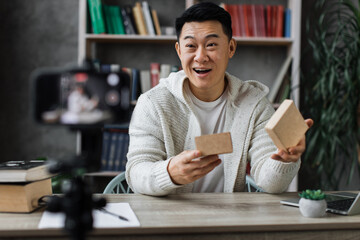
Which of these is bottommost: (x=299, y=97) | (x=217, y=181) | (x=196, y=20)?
(x=217, y=181)

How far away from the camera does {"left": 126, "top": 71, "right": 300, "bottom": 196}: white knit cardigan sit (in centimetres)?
153

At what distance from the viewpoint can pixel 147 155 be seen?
4.92 feet

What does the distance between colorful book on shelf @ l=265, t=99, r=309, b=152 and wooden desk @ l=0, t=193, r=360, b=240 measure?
0.21m

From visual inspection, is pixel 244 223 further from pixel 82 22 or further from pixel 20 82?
pixel 20 82

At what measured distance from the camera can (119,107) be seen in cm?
71

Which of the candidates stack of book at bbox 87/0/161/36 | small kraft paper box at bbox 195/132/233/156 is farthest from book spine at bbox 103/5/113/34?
small kraft paper box at bbox 195/132/233/156

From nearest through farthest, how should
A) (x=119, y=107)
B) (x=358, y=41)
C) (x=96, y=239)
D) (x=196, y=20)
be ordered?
(x=119, y=107) < (x=96, y=239) < (x=196, y=20) < (x=358, y=41)

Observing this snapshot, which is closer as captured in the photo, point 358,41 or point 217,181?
point 217,181

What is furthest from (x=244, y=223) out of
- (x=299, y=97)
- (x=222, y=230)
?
(x=299, y=97)

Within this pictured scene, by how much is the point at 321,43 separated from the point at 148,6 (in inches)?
50.0

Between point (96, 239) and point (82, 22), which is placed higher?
point (82, 22)

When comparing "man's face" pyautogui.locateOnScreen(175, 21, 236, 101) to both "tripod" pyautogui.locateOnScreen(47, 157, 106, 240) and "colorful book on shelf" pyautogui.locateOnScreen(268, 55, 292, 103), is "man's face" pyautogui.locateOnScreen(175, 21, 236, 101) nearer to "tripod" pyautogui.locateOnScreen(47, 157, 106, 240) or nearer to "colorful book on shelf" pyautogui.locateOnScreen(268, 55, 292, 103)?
"tripod" pyautogui.locateOnScreen(47, 157, 106, 240)

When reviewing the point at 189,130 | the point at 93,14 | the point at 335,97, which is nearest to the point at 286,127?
the point at 189,130

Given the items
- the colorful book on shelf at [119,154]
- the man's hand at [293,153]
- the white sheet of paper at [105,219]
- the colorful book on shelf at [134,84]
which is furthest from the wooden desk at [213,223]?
the colorful book on shelf at [134,84]
